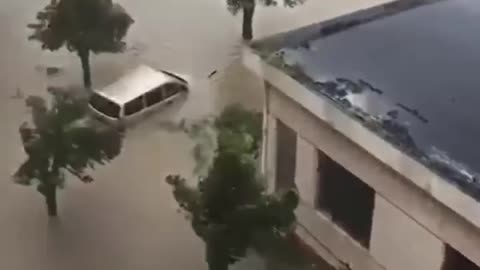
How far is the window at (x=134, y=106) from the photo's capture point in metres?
1.50

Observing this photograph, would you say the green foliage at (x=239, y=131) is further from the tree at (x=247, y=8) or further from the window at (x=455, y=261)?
the tree at (x=247, y=8)

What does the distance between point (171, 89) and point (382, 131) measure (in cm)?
55

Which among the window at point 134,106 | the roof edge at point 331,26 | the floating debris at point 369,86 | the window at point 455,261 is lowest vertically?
the window at point 134,106

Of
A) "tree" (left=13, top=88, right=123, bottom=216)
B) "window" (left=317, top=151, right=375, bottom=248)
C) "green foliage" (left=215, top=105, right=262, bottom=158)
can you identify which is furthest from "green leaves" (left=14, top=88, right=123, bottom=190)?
"window" (left=317, top=151, right=375, bottom=248)

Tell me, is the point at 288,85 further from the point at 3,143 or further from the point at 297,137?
the point at 3,143

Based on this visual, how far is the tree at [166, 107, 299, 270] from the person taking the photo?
3.56ft

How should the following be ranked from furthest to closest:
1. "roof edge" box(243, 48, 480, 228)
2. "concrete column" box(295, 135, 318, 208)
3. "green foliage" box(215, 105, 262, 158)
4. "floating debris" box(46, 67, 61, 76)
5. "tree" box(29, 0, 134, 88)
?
"floating debris" box(46, 67, 61, 76), "tree" box(29, 0, 134, 88), "concrete column" box(295, 135, 318, 208), "green foliage" box(215, 105, 262, 158), "roof edge" box(243, 48, 480, 228)

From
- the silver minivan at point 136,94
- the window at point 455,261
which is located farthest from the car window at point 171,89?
the window at point 455,261

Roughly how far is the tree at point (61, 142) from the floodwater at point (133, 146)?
7cm

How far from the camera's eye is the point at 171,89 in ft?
5.12

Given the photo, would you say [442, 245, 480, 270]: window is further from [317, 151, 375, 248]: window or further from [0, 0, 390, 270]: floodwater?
[0, 0, 390, 270]: floodwater

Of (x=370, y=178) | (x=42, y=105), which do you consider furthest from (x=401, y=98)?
(x=42, y=105)

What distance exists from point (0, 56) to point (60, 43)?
0.23 metres

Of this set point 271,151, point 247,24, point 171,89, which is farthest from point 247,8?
point 271,151
